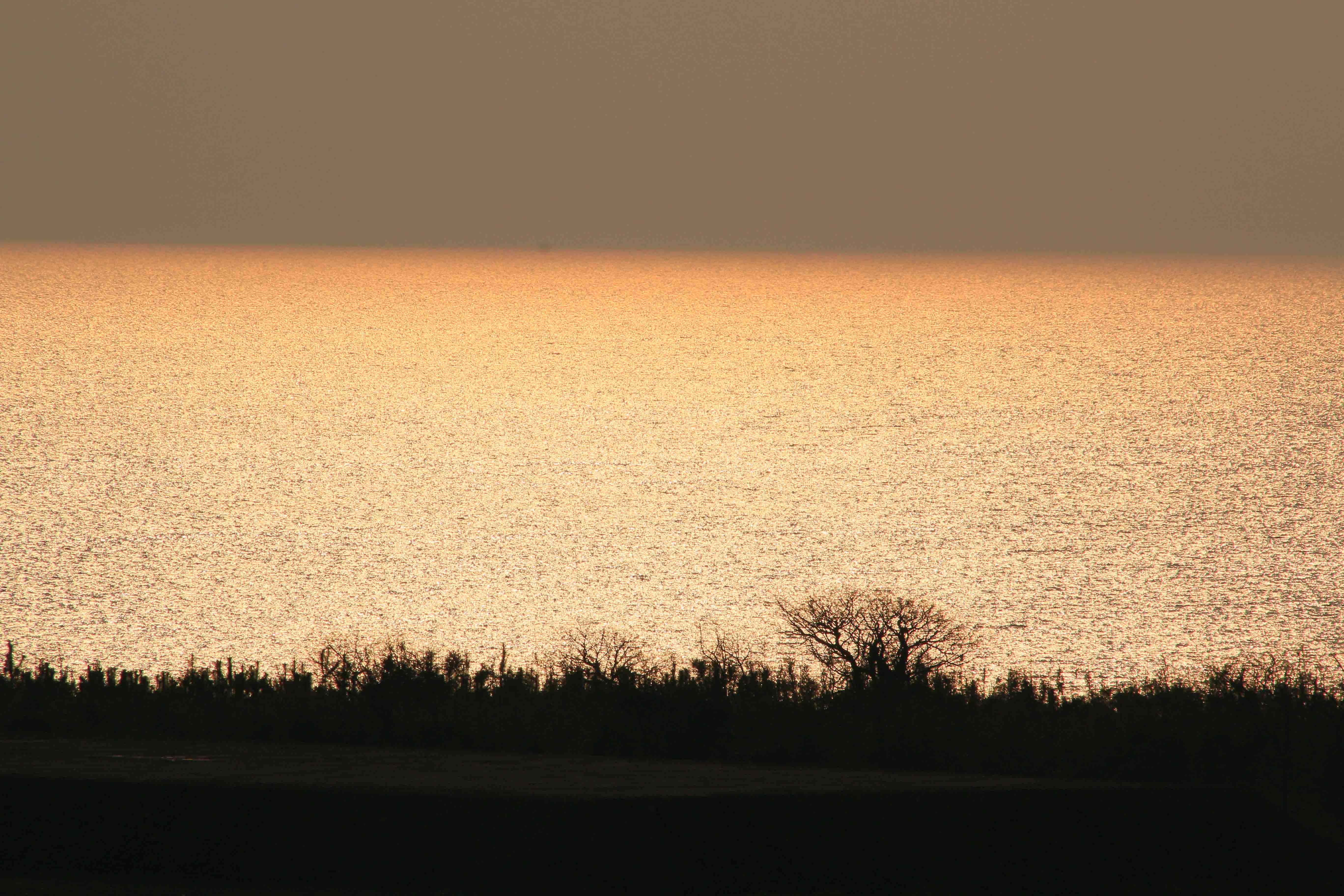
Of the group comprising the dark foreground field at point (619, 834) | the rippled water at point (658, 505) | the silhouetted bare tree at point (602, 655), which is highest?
the rippled water at point (658, 505)

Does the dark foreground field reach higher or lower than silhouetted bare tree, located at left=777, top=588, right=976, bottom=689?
lower

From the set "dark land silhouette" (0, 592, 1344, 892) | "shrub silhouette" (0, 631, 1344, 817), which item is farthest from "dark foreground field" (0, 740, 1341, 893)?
"shrub silhouette" (0, 631, 1344, 817)

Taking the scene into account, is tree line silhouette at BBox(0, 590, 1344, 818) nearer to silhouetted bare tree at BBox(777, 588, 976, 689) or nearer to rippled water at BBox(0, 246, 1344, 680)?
silhouetted bare tree at BBox(777, 588, 976, 689)

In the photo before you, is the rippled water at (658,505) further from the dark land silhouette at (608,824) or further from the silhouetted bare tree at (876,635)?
the dark land silhouette at (608,824)

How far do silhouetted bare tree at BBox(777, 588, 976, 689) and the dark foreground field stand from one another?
34145mm

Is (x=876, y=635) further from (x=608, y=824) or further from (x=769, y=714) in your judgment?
(x=608, y=824)

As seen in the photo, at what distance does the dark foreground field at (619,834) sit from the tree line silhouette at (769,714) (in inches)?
428

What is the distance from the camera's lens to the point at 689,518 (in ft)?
405

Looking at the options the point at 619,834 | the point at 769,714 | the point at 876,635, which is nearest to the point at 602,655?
the point at 876,635

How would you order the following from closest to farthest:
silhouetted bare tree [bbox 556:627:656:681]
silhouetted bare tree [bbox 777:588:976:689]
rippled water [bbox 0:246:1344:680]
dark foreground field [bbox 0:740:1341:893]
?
dark foreground field [bbox 0:740:1341:893], silhouetted bare tree [bbox 556:627:656:681], silhouetted bare tree [bbox 777:588:976:689], rippled water [bbox 0:246:1344:680]

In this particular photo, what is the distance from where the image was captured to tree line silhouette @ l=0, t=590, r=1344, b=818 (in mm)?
30906

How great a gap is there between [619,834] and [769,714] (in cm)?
3019

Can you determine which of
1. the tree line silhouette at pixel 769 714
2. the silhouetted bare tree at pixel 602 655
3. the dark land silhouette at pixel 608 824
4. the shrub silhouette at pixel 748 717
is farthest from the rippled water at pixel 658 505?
the dark land silhouette at pixel 608 824

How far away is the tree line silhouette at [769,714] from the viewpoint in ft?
101
